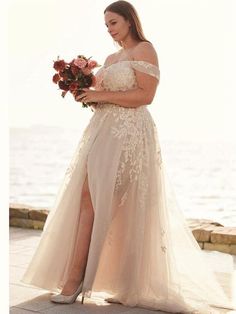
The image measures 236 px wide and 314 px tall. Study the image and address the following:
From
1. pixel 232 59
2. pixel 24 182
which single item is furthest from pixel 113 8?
pixel 232 59

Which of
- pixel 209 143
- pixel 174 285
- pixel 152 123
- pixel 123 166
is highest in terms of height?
pixel 209 143

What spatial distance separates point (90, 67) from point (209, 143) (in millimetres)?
45747

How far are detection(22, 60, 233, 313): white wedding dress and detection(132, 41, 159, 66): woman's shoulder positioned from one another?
41 millimetres

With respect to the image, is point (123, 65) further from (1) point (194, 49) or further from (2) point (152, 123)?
(1) point (194, 49)

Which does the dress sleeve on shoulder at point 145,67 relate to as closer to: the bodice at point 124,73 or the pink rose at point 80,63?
the bodice at point 124,73

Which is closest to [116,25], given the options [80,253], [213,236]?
[80,253]

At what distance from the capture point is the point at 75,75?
365 cm

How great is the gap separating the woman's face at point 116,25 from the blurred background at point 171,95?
719 centimetres

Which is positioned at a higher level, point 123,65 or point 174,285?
point 123,65

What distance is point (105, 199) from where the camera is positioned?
3574mm

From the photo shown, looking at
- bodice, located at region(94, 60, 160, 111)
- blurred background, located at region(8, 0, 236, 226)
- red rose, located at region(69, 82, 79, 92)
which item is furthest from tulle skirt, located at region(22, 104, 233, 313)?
blurred background, located at region(8, 0, 236, 226)

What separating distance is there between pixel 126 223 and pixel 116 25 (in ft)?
4.03

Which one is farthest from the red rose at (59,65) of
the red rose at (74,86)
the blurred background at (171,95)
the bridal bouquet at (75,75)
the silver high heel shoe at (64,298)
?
the blurred background at (171,95)

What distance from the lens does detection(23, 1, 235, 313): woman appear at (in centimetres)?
357
